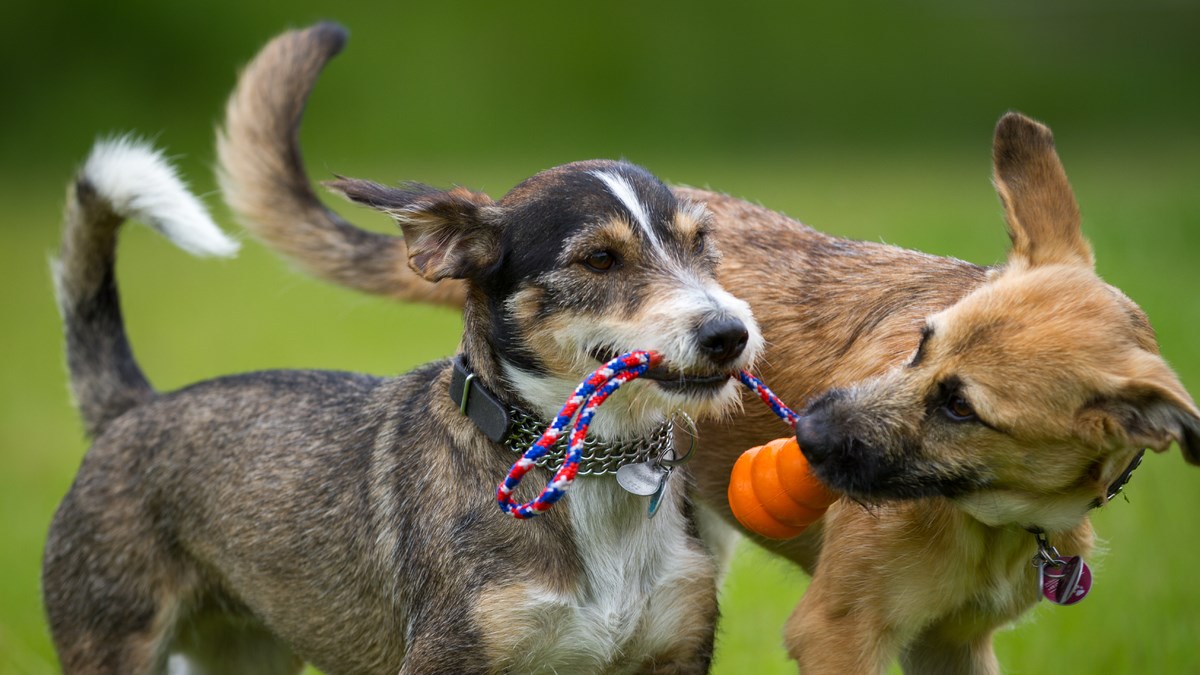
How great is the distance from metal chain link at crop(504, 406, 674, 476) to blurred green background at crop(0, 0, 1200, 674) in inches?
57.7

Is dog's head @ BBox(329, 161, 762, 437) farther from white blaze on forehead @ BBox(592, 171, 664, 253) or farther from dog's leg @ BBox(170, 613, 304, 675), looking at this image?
dog's leg @ BBox(170, 613, 304, 675)

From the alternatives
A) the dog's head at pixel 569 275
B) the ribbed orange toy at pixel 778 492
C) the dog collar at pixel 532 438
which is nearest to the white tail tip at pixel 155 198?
the dog's head at pixel 569 275

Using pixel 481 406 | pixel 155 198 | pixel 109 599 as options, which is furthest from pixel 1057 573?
pixel 155 198

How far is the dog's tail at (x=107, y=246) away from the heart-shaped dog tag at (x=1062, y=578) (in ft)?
10.5

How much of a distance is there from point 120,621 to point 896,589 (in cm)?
286

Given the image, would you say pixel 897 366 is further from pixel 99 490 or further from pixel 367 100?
pixel 367 100

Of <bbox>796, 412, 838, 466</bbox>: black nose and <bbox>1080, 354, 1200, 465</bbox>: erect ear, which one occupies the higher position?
<bbox>1080, 354, 1200, 465</bbox>: erect ear

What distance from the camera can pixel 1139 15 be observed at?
119 ft

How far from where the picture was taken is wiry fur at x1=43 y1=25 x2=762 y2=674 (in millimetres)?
4125

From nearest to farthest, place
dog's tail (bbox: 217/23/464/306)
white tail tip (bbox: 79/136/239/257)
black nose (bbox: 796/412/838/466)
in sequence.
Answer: black nose (bbox: 796/412/838/466)
white tail tip (bbox: 79/136/239/257)
dog's tail (bbox: 217/23/464/306)

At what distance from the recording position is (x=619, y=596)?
4.21 meters

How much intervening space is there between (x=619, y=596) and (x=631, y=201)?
1.27 m

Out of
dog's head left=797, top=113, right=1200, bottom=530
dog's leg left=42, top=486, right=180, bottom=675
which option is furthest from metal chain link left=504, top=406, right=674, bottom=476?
dog's leg left=42, top=486, right=180, bottom=675

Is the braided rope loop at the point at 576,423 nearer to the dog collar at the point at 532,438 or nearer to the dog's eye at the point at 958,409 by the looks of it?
the dog collar at the point at 532,438
